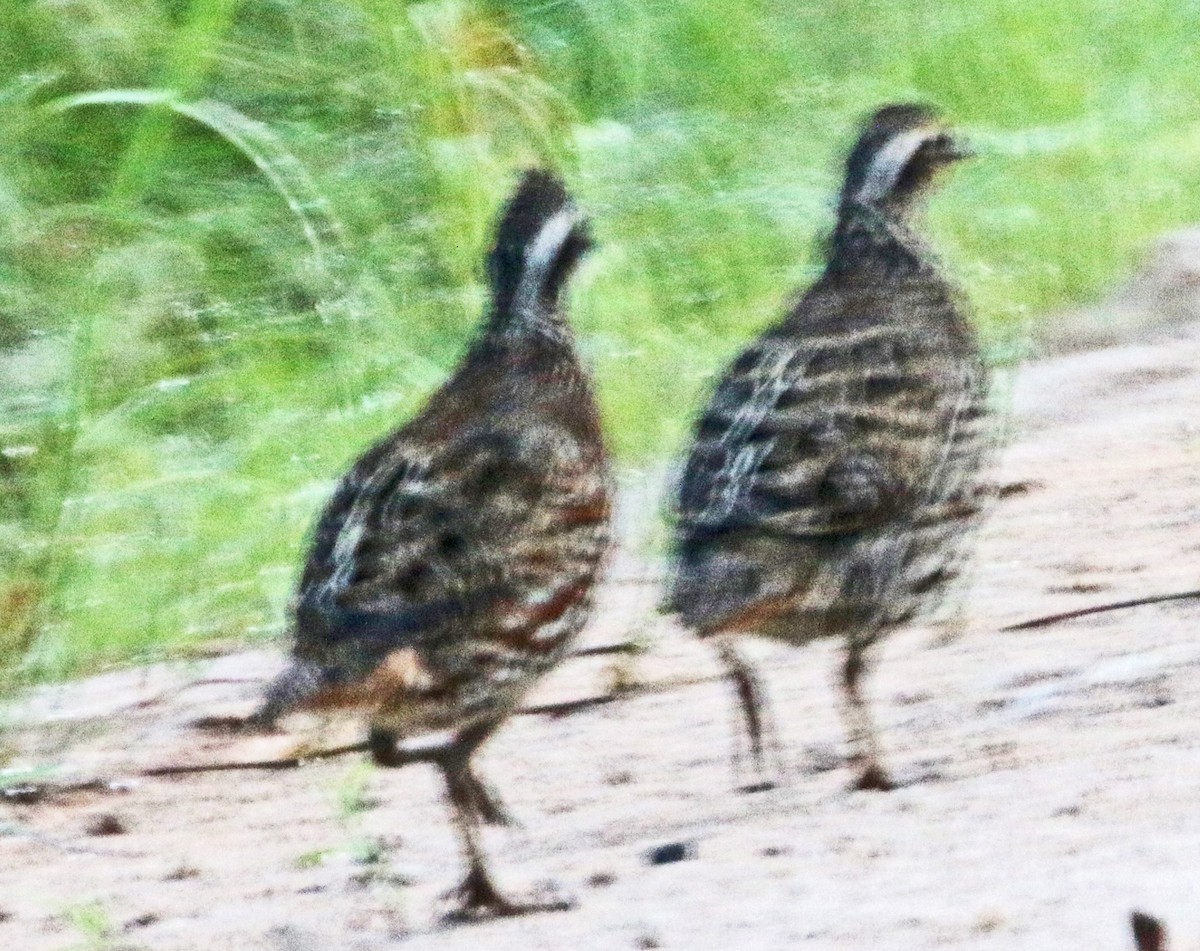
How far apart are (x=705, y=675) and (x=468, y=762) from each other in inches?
56.1

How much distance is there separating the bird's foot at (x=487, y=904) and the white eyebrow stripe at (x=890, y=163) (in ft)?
5.84

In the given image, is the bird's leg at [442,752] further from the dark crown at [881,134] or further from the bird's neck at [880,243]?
the dark crown at [881,134]

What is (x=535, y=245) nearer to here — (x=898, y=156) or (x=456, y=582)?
(x=456, y=582)

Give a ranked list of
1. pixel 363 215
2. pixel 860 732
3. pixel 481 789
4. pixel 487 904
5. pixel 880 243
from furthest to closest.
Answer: pixel 363 215 < pixel 880 243 < pixel 860 732 < pixel 481 789 < pixel 487 904

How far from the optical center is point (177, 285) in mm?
7773

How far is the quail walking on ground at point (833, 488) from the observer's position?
447cm

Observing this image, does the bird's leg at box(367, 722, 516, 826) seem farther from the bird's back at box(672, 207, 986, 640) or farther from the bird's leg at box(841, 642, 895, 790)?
the bird's leg at box(841, 642, 895, 790)

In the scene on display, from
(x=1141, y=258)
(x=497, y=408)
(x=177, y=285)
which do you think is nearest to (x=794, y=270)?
(x=1141, y=258)

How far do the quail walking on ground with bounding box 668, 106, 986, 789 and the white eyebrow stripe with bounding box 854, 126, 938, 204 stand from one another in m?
0.37

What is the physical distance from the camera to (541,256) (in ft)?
14.9

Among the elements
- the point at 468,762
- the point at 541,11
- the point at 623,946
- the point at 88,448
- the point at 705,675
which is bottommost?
the point at 623,946

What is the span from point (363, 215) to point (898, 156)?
2824 mm

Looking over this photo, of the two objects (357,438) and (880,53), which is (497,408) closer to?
(357,438)

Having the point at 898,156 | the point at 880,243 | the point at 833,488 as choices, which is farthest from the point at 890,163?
the point at 833,488
